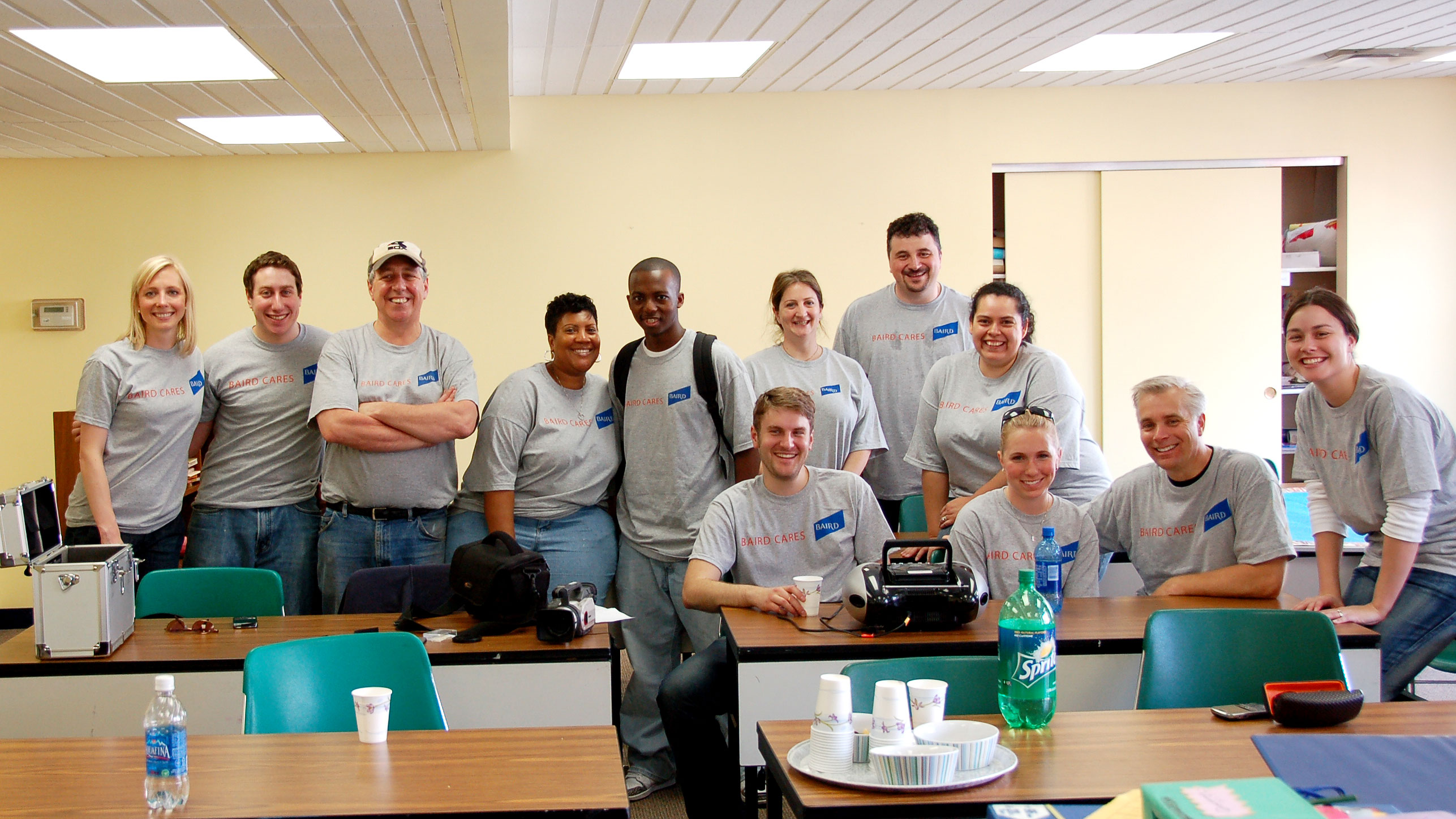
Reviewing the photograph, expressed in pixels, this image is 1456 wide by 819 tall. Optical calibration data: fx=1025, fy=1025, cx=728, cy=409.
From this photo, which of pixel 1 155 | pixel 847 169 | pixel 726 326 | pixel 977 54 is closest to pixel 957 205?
pixel 847 169

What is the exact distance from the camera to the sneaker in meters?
3.49

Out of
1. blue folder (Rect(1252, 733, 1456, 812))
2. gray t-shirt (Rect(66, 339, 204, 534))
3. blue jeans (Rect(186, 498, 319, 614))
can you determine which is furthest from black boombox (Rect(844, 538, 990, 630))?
gray t-shirt (Rect(66, 339, 204, 534))

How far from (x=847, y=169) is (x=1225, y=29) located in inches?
84.9

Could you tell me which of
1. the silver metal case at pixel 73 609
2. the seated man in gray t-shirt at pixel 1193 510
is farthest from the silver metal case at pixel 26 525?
the seated man in gray t-shirt at pixel 1193 510

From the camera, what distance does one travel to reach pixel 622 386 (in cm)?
376

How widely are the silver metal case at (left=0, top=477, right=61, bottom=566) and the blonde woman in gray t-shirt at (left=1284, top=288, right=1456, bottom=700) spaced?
3.48m

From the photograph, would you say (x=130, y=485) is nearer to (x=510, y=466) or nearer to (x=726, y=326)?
(x=510, y=466)

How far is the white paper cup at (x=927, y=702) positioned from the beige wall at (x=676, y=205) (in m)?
4.58

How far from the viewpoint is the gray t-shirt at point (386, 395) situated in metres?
3.53

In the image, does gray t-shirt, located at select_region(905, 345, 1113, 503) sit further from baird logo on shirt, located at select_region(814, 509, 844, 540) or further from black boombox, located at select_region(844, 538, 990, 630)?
black boombox, located at select_region(844, 538, 990, 630)

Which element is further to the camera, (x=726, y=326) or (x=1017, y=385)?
(x=726, y=326)

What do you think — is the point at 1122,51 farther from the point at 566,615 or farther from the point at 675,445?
the point at 566,615

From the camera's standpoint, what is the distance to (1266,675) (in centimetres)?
238

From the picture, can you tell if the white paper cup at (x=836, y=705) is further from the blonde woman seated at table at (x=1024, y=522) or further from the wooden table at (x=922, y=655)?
the blonde woman seated at table at (x=1024, y=522)
